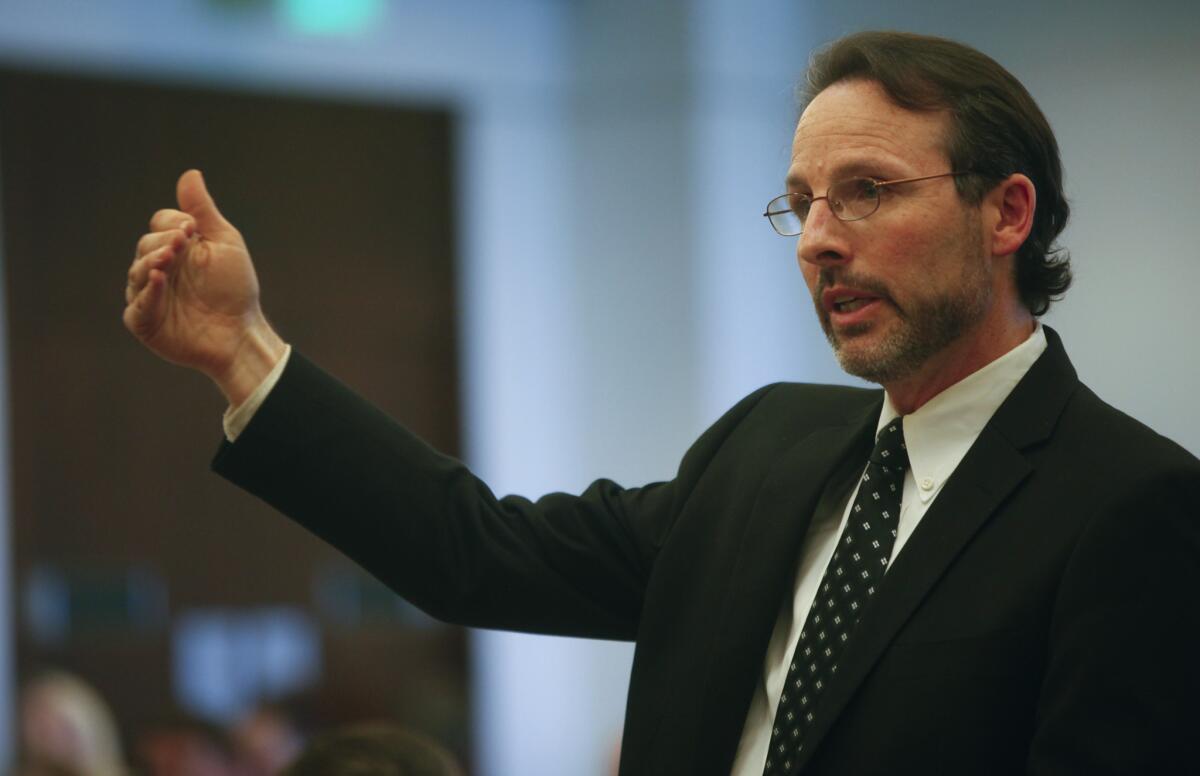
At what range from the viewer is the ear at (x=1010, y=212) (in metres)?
1.88

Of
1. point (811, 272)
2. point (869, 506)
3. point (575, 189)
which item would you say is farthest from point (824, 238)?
point (575, 189)

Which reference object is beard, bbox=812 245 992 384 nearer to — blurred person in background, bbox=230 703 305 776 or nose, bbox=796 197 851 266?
nose, bbox=796 197 851 266

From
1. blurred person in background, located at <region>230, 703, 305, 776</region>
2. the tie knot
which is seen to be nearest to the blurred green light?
blurred person in background, located at <region>230, 703, 305, 776</region>

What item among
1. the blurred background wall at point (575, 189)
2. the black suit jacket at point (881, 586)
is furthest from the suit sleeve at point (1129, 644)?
the blurred background wall at point (575, 189)

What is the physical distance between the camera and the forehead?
183 cm

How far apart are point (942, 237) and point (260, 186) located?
19.3 ft

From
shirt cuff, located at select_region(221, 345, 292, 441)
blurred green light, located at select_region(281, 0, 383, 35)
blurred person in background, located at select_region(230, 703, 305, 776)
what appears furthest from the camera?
blurred green light, located at select_region(281, 0, 383, 35)

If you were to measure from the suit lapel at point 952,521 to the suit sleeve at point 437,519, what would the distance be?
40 centimetres

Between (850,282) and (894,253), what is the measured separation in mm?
60

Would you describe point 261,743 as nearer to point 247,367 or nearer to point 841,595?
point 247,367

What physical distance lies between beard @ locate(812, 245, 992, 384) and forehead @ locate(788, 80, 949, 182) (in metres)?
0.13

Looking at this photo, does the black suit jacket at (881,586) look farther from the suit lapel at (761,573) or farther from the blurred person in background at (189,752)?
the blurred person in background at (189,752)

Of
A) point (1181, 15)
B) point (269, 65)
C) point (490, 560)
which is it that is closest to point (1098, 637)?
point (490, 560)

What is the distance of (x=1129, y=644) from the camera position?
5.01ft
